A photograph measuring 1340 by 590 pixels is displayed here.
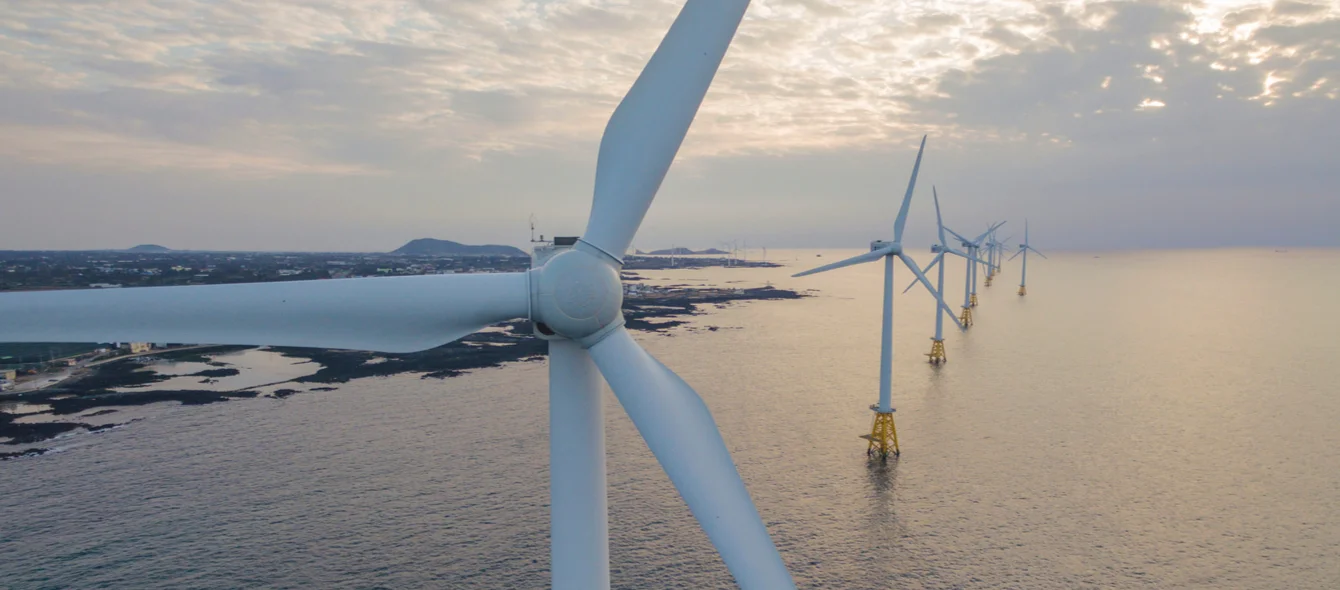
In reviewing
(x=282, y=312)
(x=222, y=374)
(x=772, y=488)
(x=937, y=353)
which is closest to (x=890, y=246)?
(x=772, y=488)

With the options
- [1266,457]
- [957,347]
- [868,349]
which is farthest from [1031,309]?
[1266,457]

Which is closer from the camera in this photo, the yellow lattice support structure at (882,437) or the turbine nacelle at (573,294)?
the turbine nacelle at (573,294)

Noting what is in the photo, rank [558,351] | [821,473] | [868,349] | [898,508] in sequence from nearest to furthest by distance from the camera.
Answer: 1. [558,351]
2. [898,508]
3. [821,473]
4. [868,349]

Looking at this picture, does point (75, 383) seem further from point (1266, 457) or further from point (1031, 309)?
point (1031, 309)

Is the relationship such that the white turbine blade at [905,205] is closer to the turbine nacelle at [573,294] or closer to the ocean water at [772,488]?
the ocean water at [772,488]

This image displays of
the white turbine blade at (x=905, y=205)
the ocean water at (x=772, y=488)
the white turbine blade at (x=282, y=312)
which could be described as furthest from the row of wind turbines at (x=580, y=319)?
the white turbine blade at (x=905, y=205)

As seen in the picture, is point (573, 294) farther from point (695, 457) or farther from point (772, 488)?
Result: point (772, 488)
